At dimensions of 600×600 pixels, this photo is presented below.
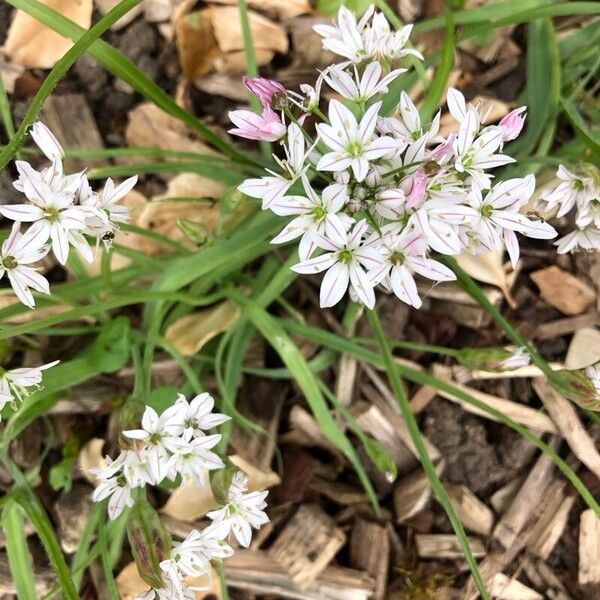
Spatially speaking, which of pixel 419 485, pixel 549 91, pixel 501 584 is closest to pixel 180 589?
pixel 419 485

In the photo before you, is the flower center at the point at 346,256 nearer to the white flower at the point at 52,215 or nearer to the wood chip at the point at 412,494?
the white flower at the point at 52,215

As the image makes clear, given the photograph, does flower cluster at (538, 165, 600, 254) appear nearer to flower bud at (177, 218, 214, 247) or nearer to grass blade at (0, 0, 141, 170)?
flower bud at (177, 218, 214, 247)

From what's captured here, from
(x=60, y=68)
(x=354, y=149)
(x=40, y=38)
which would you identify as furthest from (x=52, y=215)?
(x=40, y=38)

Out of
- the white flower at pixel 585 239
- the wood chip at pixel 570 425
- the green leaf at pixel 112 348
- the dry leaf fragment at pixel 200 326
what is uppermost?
the white flower at pixel 585 239

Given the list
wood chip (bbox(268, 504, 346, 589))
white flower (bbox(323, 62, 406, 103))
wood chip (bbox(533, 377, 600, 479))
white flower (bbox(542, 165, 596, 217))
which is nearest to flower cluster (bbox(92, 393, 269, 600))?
wood chip (bbox(268, 504, 346, 589))

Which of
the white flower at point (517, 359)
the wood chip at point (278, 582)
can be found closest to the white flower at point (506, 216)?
the white flower at point (517, 359)

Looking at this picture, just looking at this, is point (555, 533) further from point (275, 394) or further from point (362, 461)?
point (275, 394)
